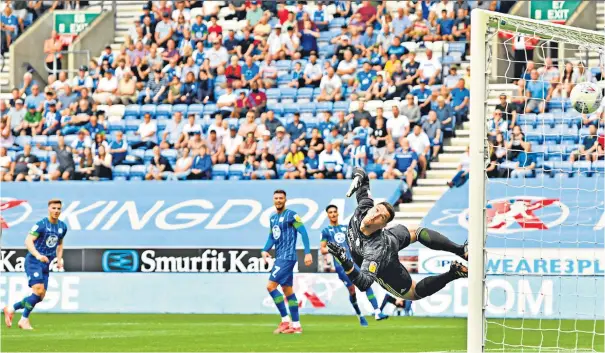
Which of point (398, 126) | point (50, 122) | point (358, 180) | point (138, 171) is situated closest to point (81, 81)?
point (50, 122)

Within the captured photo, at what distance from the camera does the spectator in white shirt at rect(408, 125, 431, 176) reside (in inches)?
861

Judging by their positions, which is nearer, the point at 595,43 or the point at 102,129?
the point at 595,43

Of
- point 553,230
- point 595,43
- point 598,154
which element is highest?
point 595,43

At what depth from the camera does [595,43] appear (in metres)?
11.4

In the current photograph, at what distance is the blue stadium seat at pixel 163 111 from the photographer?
2511 centimetres

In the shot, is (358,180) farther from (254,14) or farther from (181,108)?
(254,14)

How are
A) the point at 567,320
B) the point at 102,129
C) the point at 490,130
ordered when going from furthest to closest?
the point at 102,129 → the point at 490,130 → the point at 567,320

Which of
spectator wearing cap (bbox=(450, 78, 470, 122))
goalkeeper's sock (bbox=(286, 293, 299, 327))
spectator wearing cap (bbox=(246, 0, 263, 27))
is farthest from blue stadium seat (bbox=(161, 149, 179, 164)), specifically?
goalkeeper's sock (bbox=(286, 293, 299, 327))

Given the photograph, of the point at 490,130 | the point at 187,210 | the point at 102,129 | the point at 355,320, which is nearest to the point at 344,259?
the point at 355,320

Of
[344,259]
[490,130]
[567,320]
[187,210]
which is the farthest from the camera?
[187,210]

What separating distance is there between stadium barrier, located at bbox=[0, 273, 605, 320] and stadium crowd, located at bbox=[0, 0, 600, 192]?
7.64ft

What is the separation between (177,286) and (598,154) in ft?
24.0

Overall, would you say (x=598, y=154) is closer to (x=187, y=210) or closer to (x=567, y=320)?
(x=567, y=320)

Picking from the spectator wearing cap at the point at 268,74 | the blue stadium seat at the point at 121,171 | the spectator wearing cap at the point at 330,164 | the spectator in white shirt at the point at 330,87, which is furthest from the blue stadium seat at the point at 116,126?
the spectator wearing cap at the point at 330,164
